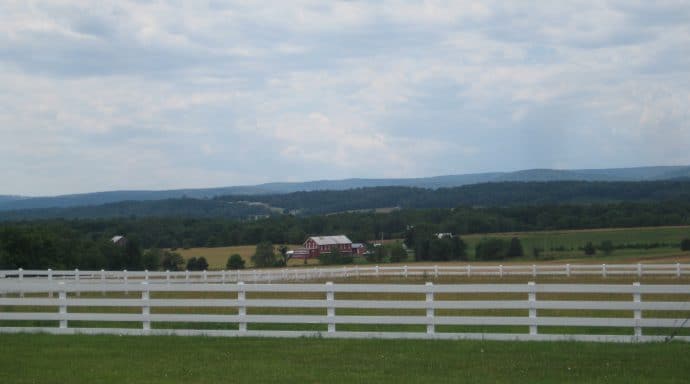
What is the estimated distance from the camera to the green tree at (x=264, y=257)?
81.2 metres

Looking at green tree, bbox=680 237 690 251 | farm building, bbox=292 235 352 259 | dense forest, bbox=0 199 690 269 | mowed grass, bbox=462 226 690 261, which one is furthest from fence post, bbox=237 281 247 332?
farm building, bbox=292 235 352 259

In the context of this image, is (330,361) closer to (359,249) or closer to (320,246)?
(320,246)

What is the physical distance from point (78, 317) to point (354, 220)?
10598 cm

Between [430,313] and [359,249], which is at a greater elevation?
[430,313]

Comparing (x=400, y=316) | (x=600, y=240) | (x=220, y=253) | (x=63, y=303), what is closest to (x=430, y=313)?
(x=400, y=316)

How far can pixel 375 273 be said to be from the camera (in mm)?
51688

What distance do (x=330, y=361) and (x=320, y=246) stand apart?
243 ft

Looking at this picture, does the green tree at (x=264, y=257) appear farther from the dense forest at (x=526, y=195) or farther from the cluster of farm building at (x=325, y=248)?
the dense forest at (x=526, y=195)

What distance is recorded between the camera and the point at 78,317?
1927 centimetres

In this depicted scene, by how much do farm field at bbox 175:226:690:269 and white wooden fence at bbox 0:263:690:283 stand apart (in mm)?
22751

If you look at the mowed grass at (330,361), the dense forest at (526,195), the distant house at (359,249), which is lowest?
the distant house at (359,249)

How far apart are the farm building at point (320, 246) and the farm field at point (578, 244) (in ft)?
9.14

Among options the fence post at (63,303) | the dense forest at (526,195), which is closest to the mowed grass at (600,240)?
the dense forest at (526,195)

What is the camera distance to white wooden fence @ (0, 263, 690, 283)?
39.6 metres
